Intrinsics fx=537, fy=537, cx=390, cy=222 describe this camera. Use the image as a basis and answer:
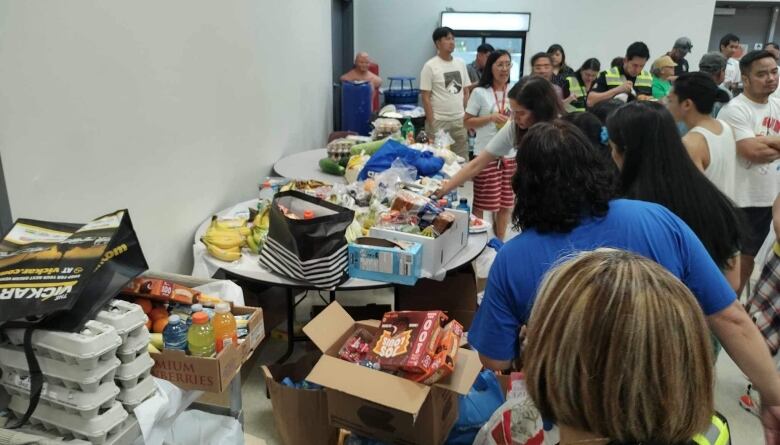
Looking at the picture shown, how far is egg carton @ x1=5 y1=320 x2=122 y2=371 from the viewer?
1073 millimetres

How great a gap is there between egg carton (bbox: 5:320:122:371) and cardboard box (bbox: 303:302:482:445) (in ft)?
2.53

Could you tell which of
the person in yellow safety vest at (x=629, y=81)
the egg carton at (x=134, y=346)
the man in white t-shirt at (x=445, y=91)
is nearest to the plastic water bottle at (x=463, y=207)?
the egg carton at (x=134, y=346)

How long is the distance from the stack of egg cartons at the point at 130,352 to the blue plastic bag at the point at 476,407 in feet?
3.91

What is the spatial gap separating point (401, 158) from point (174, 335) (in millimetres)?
2268

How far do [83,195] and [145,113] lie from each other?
0.52 meters

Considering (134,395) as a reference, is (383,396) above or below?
below

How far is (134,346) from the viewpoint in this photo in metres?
1.22

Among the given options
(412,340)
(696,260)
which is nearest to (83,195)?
(412,340)

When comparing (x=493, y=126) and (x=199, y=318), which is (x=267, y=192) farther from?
(x=199, y=318)

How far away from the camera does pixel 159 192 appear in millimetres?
2434

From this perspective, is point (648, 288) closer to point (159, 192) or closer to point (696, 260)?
point (696, 260)

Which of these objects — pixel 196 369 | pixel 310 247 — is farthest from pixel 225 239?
pixel 196 369

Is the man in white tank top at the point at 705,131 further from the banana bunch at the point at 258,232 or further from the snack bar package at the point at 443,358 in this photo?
the banana bunch at the point at 258,232

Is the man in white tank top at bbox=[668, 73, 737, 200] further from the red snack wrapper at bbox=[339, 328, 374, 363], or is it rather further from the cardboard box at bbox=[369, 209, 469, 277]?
the red snack wrapper at bbox=[339, 328, 374, 363]
